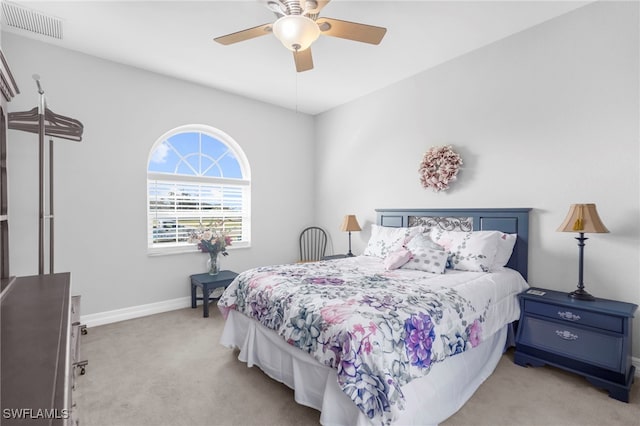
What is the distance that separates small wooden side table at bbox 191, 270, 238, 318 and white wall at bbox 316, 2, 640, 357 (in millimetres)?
2284

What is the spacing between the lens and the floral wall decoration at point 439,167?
3.35m

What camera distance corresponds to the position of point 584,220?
2.35 m

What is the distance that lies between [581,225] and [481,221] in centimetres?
88

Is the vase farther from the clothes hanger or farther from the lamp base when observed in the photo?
the lamp base

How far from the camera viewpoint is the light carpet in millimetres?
1887

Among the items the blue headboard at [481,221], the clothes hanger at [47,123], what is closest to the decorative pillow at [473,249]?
the blue headboard at [481,221]

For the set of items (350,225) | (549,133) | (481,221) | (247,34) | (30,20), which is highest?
(30,20)

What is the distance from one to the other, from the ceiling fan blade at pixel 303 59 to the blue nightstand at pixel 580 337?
8.30ft

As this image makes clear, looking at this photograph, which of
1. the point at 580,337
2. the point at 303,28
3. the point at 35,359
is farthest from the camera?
the point at 580,337

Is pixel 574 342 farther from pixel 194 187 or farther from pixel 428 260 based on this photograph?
pixel 194 187

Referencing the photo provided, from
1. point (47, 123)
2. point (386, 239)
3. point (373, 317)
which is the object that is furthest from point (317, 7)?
point (47, 123)

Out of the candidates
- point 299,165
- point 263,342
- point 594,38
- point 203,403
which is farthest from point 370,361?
point 299,165

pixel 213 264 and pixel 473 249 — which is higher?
pixel 473 249

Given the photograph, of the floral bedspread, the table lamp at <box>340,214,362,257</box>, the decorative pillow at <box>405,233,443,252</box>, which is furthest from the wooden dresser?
the table lamp at <box>340,214,362,257</box>
